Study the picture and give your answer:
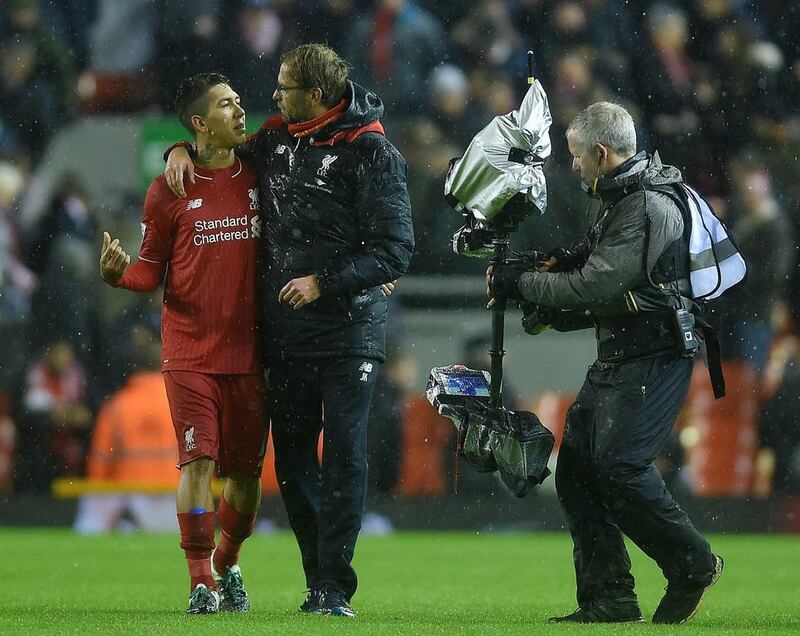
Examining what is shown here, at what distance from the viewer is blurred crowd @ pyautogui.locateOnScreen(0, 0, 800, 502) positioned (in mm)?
11953

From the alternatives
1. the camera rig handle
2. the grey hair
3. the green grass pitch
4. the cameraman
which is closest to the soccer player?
the green grass pitch

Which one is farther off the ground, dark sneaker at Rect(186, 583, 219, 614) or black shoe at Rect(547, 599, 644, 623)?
dark sneaker at Rect(186, 583, 219, 614)

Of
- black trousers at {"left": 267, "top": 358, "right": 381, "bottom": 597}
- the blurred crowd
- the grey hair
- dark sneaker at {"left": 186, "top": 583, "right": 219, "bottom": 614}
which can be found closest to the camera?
the grey hair

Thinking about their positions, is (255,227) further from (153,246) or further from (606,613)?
(606,613)

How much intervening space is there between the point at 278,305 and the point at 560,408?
5.96 m

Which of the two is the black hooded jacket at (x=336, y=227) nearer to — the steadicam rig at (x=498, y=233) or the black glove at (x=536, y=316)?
the steadicam rig at (x=498, y=233)

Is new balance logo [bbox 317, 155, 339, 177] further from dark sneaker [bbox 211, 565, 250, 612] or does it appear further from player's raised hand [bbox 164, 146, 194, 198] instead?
dark sneaker [bbox 211, 565, 250, 612]

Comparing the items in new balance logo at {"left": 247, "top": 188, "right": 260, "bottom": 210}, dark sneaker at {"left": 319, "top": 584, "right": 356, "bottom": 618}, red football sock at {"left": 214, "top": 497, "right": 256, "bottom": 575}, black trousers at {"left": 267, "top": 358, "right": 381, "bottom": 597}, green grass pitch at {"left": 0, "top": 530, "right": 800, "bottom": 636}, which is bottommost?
green grass pitch at {"left": 0, "top": 530, "right": 800, "bottom": 636}

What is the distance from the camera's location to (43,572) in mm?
8430

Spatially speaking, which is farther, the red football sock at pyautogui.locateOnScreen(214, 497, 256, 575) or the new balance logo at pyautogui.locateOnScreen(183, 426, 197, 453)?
the red football sock at pyautogui.locateOnScreen(214, 497, 256, 575)

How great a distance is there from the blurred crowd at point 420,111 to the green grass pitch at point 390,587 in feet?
4.27

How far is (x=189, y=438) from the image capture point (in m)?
5.89

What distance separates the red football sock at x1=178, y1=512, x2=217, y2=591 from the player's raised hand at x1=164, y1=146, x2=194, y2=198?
1.25m

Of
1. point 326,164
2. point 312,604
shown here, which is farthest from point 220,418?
point 326,164
